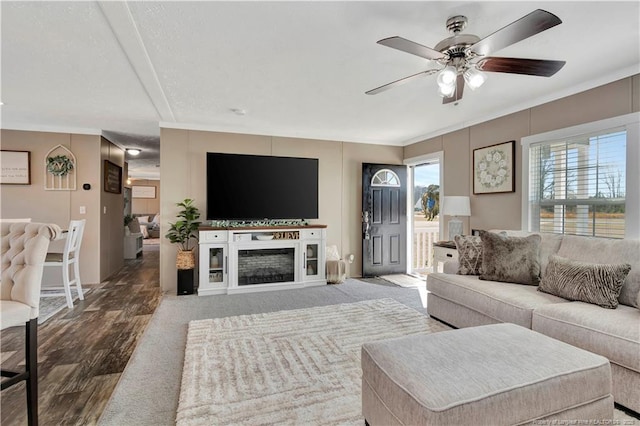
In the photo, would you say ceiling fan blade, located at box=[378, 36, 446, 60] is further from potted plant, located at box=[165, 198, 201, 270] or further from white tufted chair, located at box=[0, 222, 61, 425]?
potted plant, located at box=[165, 198, 201, 270]

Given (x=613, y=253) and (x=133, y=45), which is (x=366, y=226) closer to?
(x=613, y=253)

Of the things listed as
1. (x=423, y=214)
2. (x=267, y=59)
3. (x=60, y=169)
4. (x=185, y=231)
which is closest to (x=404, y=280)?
(x=423, y=214)

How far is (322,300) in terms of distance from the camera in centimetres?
398

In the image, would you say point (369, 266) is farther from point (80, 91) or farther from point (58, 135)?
point (58, 135)

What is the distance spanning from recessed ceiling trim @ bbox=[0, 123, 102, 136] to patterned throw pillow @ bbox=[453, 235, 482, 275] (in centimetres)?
510

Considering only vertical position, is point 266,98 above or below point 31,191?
above

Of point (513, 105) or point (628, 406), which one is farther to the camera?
point (513, 105)

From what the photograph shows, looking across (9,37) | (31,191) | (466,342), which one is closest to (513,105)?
(466,342)

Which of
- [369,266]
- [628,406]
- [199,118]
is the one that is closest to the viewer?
[628,406]

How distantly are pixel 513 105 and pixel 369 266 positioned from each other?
3.02 m

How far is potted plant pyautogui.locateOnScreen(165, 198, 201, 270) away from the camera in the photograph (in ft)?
13.8

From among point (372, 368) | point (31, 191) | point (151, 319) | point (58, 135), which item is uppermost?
point (58, 135)

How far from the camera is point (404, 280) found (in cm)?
506

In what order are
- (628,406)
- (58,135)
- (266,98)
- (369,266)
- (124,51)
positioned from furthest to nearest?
1. (369,266)
2. (58,135)
3. (266,98)
4. (124,51)
5. (628,406)
